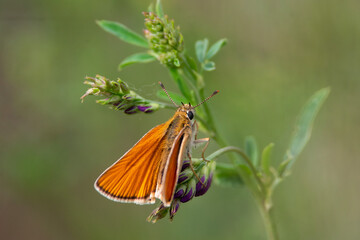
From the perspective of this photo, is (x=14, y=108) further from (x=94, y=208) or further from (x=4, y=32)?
(x=94, y=208)

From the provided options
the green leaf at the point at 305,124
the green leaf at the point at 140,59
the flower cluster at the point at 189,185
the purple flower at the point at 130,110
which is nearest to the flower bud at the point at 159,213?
the flower cluster at the point at 189,185

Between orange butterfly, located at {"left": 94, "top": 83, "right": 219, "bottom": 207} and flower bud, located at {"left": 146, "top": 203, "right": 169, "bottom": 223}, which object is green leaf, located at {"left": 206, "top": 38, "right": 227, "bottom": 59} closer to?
orange butterfly, located at {"left": 94, "top": 83, "right": 219, "bottom": 207}

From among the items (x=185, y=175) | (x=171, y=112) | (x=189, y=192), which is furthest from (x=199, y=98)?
(x=171, y=112)

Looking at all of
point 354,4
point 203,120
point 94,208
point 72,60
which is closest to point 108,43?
point 72,60

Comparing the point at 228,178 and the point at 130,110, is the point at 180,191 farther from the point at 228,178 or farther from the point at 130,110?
the point at 228,178

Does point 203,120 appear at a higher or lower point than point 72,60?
lower

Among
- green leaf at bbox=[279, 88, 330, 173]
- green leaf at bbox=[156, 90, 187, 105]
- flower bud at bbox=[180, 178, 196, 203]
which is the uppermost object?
green leaf at bbox=[156, 90, 187, 105]

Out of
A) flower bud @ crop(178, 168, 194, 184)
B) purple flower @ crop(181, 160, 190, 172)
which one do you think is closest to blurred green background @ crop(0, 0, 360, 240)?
purple flower @ crop(181, 160, 190, 172)
